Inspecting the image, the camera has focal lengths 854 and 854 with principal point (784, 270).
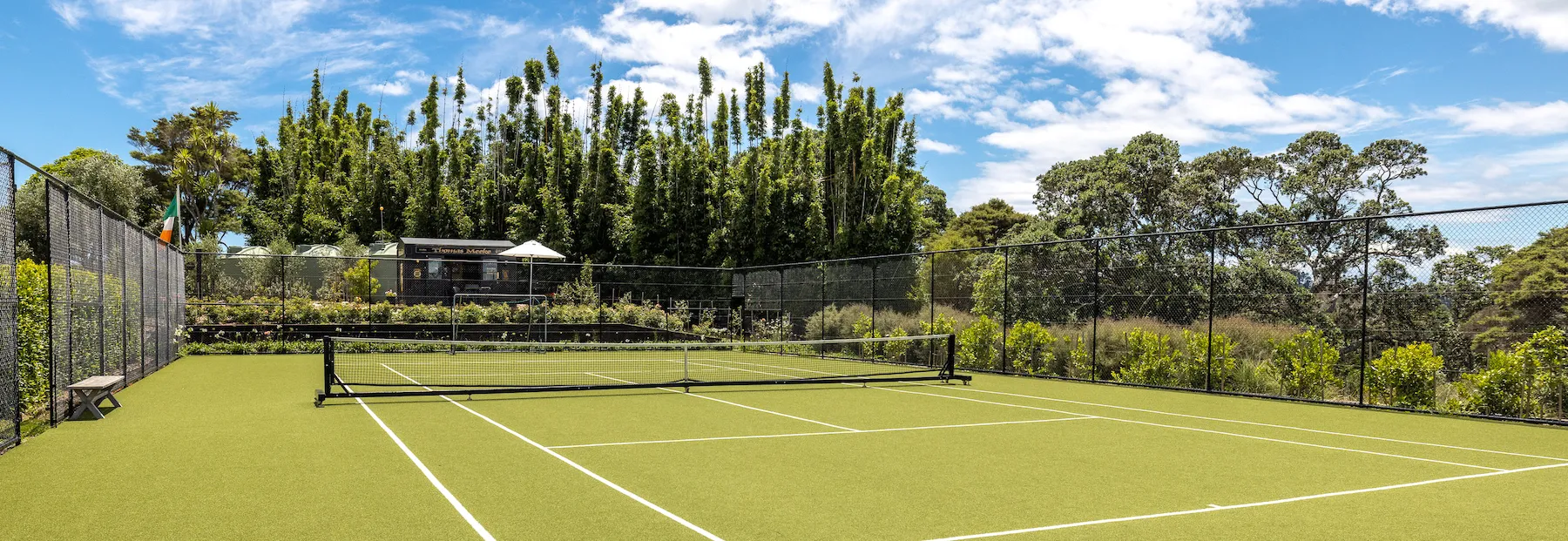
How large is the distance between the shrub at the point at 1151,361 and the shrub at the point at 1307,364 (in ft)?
5.72

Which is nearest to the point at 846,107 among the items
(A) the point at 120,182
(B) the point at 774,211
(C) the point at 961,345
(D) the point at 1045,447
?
(B) the point at 774,211

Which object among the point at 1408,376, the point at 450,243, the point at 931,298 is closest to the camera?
the point at 1408,376

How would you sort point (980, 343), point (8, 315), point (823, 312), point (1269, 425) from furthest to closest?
point (823, 312), point (980, 343), point (1269, 425), point (8, 315)

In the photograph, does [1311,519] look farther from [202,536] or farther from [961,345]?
[961,345]

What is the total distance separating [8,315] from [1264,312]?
654 inches

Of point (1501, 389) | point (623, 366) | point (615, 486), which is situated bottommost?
point (623, 366)

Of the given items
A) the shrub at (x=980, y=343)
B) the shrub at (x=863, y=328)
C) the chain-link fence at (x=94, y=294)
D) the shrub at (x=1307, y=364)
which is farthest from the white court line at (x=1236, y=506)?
the shrub at (x=863, y=328)

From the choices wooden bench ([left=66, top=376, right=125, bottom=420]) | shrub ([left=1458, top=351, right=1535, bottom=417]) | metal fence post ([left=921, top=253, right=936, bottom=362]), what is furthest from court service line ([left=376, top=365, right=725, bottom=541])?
metal fence post ([left=921, top=253, right=936, bottom=362])

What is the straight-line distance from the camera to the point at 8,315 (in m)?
7.14

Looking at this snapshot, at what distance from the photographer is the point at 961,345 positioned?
18281 mm

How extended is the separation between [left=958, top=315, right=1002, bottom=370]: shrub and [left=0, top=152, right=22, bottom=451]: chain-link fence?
1495 centimetres

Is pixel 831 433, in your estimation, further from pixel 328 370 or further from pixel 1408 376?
pixel 1408 376

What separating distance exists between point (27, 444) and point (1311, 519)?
33.5ft

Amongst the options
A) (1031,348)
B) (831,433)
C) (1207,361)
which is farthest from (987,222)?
(831,433)
